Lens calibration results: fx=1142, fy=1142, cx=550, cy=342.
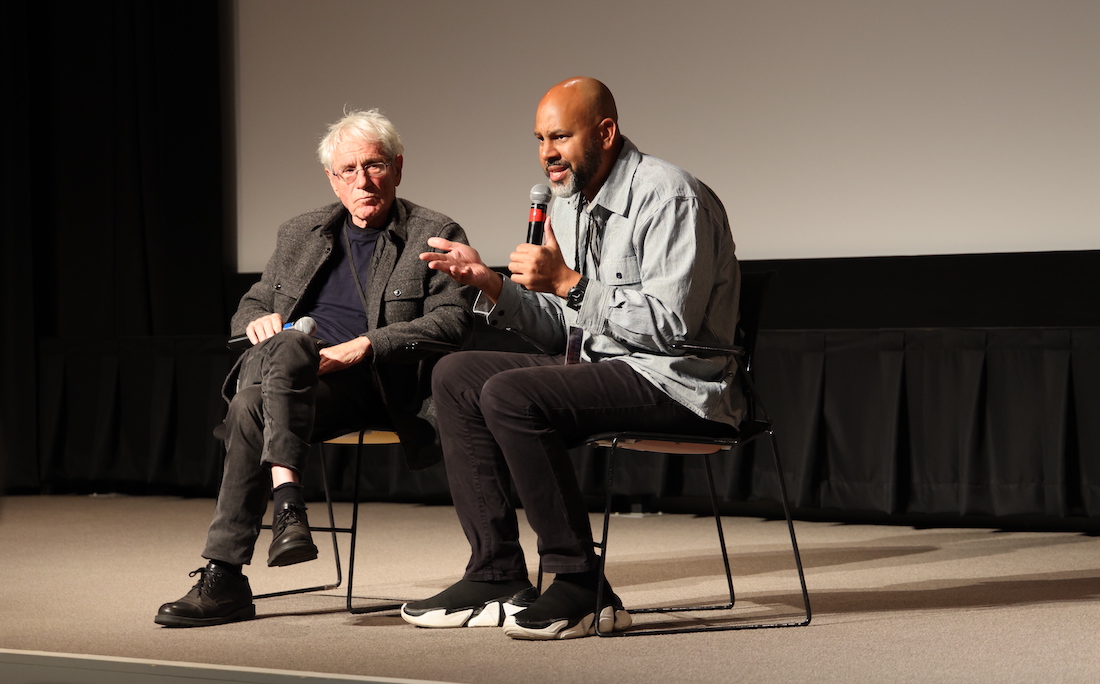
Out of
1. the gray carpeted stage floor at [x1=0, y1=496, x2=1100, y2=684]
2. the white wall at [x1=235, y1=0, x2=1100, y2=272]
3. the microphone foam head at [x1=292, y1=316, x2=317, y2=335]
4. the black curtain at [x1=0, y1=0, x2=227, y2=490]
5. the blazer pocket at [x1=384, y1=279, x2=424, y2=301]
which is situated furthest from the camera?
the black curtain at [x1=0, y1=0, x2=227, y2=490]

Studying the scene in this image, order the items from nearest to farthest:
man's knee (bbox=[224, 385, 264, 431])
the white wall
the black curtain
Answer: man's knee (bbox=[224, 385, 264, 431]), the white wall, the black curtain

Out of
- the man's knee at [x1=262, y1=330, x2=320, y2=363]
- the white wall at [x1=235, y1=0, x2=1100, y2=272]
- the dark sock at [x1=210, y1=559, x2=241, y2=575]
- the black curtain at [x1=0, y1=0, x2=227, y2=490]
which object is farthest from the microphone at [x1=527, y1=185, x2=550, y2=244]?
the black curtain at [x1=0, y1=0, x2=227, y2=490]

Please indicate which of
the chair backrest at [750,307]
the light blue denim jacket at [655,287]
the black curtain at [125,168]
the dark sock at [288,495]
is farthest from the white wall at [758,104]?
the dark sock at [288,495]

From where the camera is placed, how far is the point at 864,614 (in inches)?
83.7

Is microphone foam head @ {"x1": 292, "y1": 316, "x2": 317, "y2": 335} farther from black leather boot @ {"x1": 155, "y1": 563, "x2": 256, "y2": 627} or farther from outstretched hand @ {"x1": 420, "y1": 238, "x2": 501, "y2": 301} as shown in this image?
black leather boot @ {"x1": 155, "y1": 563, "x2": 256, "y2": 627}

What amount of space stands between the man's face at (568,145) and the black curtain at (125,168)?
315 centimetres

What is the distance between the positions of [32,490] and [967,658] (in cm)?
400

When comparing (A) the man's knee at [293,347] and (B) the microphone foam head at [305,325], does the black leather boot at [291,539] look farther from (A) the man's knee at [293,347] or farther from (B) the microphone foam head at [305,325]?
(B) the microphone foam head at [305,325]

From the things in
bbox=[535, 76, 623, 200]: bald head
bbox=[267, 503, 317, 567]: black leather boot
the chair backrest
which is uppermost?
bbox=[535, 76, 623, 200]: bald head

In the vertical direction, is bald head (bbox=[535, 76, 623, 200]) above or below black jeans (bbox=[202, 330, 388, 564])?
above

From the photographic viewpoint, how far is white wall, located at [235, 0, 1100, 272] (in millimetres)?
3814

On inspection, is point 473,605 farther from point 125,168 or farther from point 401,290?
point 125,168

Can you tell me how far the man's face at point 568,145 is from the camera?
2039 millimetres

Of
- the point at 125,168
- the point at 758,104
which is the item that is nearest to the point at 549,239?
the point at 758,104
